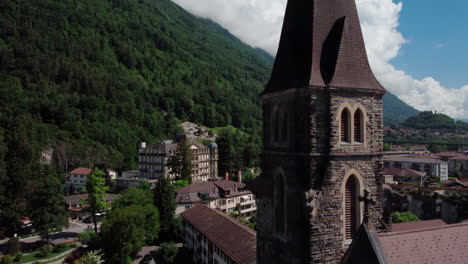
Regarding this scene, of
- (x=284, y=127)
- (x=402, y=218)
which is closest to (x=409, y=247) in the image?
(x=284, y=127)

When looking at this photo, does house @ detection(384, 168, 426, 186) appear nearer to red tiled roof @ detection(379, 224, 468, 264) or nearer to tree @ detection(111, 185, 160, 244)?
tree @ detection(111, 185, 160, 244)

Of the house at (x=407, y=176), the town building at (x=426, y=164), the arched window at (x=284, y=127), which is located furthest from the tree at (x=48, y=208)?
the town building at (x=426, y=164)

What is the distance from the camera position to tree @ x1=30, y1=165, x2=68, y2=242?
157ft

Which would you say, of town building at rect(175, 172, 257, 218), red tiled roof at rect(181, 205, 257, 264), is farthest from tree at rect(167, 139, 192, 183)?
red tiled roof at rect(181, 205, 257, 264)

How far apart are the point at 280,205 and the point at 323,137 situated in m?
3.70

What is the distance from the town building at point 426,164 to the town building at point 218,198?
67.0 metres

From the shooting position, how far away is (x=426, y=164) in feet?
354

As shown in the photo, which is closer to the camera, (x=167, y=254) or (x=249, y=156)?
(x=167, y=254)

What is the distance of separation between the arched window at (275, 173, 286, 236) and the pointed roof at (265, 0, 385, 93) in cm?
404

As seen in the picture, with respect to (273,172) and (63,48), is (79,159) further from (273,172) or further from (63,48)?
(273,172)

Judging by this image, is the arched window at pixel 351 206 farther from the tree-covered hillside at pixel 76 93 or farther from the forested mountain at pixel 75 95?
the tree-covered hillside at pixel 76 93

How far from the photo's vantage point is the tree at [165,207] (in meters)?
51.6

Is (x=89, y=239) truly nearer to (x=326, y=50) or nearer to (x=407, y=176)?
(x=326, y=50)

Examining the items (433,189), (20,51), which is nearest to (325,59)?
(433,189)
